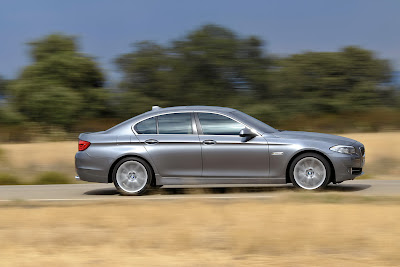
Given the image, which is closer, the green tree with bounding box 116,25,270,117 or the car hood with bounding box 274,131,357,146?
the car hood with bounding box 274,131,357,146

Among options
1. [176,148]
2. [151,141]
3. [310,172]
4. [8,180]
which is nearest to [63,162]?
[8,180]

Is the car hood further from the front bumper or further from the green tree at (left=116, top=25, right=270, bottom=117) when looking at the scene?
the green tree at (left=116, top=25, right=270, bottom=117)

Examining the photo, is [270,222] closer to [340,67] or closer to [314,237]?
[314,237]

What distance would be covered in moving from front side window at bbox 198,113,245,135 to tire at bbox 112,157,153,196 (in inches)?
46.8

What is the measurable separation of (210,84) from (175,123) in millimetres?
35870

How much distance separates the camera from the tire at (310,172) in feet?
37.5

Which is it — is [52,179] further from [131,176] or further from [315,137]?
[315,137]

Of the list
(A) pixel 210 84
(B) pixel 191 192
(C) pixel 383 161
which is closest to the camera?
(B) pixel 191 192

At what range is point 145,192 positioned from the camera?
1217cm

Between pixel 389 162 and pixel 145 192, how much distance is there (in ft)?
29.9

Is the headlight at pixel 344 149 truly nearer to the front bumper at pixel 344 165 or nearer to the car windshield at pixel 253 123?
the front bumper at pixel 344 165

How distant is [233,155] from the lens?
11578 mm

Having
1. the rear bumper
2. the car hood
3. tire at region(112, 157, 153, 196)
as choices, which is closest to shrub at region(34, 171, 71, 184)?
the rear bumper

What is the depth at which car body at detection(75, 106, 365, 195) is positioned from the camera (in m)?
11.5
